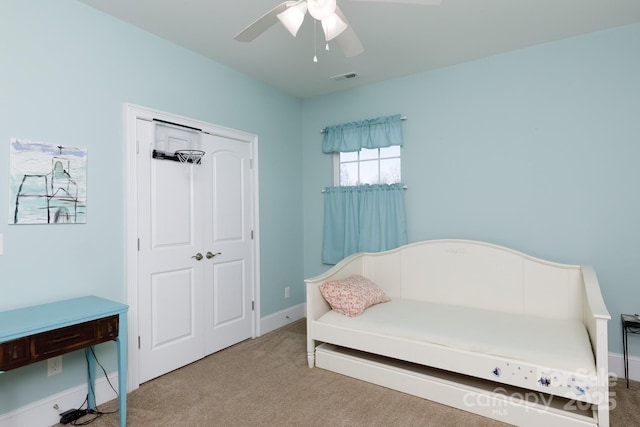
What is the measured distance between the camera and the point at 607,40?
Result: 2.69 meters

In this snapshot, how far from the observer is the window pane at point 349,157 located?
12.9 feet

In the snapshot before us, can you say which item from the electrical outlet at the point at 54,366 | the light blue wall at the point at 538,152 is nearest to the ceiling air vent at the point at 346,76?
the light blue wall at the point at 538,152

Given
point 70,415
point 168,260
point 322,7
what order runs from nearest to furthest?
point 322,7 < point 70,415 < point 168,260

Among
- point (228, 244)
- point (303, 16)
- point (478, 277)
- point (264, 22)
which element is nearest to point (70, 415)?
point (228, 244)

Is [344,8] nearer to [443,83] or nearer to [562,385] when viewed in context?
[443,83]

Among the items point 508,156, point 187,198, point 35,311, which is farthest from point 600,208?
point 35,311

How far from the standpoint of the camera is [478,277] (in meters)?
2.95

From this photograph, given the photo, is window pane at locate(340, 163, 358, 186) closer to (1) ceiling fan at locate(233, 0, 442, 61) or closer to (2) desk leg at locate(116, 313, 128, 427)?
(1) ceiling fan at locate(233, 0, 442, 61)

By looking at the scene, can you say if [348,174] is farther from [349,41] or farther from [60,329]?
[60,329]

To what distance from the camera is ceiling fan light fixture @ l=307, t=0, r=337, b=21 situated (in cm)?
157

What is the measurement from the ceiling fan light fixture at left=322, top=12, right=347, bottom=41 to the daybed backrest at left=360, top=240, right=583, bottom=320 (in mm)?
2093

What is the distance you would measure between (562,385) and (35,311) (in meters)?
2.92

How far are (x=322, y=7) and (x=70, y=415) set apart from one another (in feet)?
8.87

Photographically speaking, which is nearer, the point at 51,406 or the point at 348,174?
the point at 51,406
